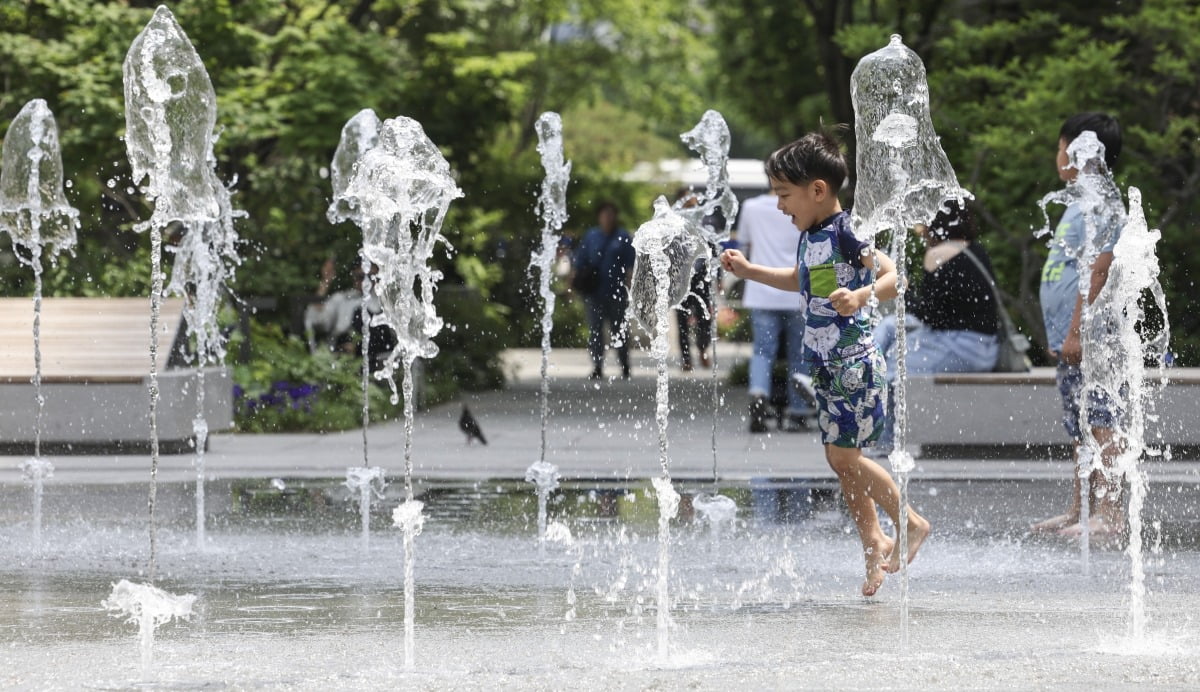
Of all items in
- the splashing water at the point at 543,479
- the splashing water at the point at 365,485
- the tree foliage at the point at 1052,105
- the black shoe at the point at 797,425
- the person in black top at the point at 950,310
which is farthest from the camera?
the tree foliage at the point at 1052,105

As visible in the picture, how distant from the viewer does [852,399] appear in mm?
6398

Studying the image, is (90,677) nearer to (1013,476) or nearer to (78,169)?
(1013,476)

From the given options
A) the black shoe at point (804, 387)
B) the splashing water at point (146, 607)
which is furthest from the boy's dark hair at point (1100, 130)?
the splashing water at point (146, 607)

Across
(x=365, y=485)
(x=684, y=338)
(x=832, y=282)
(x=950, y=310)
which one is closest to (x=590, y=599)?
(x=832, y=282)

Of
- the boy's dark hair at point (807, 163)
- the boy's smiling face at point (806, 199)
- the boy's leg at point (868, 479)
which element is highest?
the boy's dark hair at point (807, 163)

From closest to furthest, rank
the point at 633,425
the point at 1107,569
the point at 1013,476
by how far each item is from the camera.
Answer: the point at 1107,569 → the point at 1013,476 → the point at 633,425

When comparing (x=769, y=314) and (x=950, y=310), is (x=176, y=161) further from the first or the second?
(x=950, y=310)

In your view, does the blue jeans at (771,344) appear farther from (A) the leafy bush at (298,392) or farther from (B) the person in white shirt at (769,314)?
(A) the leafy bush at (298,392)

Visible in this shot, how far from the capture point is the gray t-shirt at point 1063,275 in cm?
801

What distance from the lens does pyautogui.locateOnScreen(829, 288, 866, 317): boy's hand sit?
5.98 meters

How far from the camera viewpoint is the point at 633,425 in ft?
A: 47.2

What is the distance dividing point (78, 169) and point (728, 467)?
822cm

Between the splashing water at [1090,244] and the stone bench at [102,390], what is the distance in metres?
5.83

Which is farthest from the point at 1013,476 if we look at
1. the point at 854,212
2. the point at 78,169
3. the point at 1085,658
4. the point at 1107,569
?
the point at 78,169
